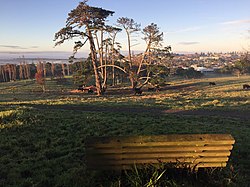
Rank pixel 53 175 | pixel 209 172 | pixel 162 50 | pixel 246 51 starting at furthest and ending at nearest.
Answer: pixel 246 51, pixel 162 50, pixel 53 175, pixel 209 172

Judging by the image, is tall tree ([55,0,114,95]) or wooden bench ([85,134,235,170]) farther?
tall tree ([55,0,114,95])

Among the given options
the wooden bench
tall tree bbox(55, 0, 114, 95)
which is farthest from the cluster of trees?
the wooden bench

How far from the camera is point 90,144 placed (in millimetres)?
4523

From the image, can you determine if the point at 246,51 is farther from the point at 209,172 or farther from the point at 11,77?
the point at 11,77

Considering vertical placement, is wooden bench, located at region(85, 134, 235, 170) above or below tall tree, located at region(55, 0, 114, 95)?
below

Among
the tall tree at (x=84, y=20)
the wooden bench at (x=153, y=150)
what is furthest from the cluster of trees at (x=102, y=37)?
the wooden bench at (x=153, y=150)

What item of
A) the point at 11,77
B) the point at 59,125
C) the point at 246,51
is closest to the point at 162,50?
the point at 246,51

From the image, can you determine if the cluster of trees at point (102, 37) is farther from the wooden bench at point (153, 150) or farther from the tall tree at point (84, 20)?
the wooden bench at point (153, 150)

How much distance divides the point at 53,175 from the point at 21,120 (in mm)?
7121

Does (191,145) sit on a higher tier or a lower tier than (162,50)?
lower

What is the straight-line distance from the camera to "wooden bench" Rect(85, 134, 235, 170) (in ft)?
14.9

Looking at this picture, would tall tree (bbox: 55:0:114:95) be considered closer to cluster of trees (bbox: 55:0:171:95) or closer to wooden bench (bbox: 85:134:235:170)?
cluster of trees (bbox: 55:0:171:95)

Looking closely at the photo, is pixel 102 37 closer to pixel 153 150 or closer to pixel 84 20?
pixel 84 20

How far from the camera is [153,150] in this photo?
4.61m
